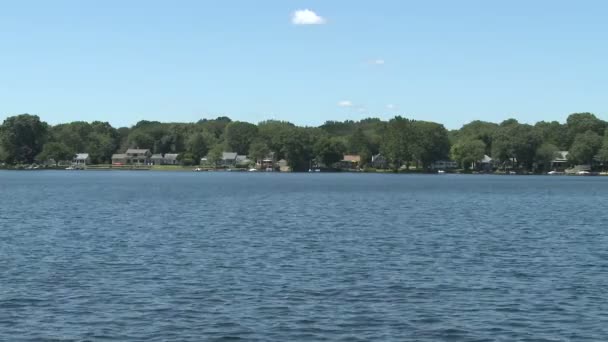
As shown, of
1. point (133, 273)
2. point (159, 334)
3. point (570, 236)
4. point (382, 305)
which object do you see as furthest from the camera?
point (570, 236)

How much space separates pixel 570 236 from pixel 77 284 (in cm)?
2932

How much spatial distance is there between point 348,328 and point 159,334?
4973mm

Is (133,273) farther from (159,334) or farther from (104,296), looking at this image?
(159,334)

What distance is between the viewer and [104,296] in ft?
85.9

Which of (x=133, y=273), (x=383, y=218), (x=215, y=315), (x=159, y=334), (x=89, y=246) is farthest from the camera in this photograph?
(x=383, y=218)

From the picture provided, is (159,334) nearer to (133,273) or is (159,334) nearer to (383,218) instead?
(133,273)

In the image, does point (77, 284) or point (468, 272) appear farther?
point (468, 272)

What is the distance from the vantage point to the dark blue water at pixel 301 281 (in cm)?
2200

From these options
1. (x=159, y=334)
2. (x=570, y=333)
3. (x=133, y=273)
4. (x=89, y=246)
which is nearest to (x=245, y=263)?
(x=133, y=273)

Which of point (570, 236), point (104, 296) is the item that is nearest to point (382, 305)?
point (104, 296)

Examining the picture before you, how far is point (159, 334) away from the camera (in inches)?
836

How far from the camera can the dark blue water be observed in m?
22.0

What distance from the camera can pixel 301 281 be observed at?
29.2 metres

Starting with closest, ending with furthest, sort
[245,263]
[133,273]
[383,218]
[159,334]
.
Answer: [159,334] < [133,273] < [245,263] < [383,218]
